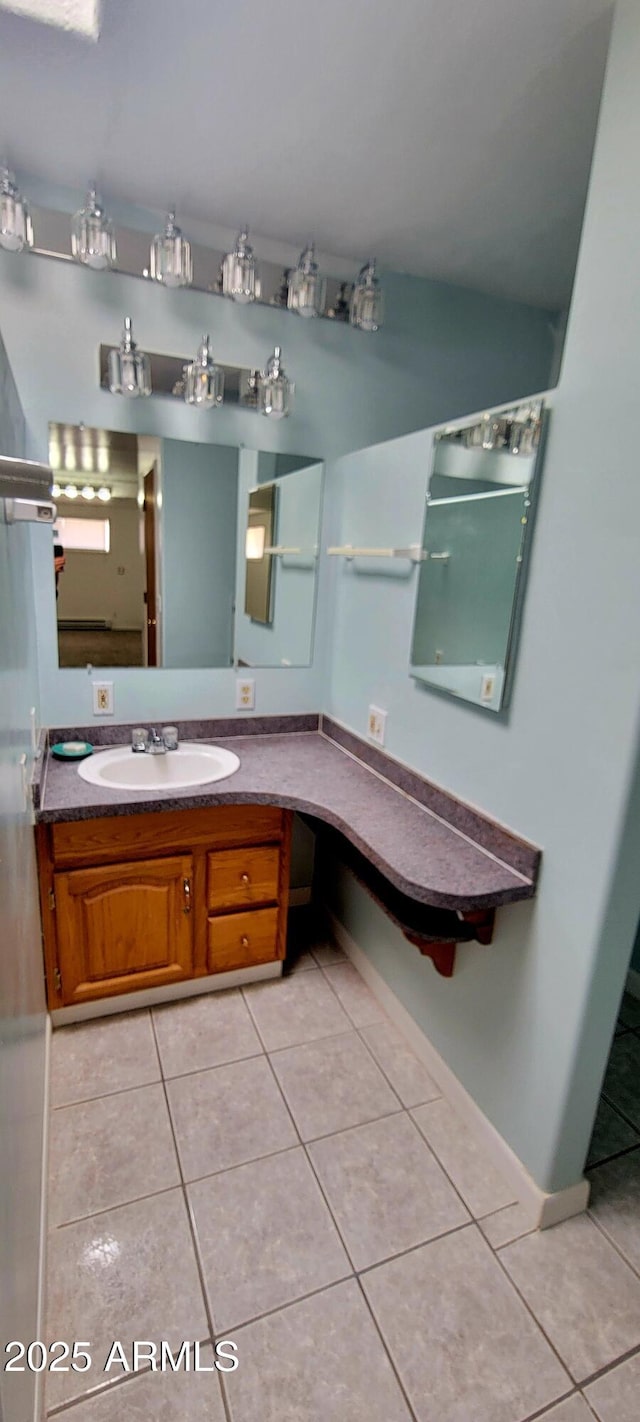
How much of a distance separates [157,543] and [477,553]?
1057 mm

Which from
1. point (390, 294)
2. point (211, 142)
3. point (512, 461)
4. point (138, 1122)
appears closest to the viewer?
point (512, 461)

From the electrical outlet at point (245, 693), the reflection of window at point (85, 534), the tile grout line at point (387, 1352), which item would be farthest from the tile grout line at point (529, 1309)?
the reflection of window at point (85, 534)

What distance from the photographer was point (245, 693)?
2264mm

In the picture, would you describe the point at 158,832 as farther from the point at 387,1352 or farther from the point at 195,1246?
the point at 387,1352

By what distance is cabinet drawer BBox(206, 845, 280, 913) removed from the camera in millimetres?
1986

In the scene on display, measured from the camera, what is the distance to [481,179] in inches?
61.4

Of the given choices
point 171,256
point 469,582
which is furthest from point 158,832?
point 171,256

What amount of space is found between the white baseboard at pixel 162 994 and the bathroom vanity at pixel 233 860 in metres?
0.01

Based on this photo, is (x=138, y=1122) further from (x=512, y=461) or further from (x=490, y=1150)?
(x=512, y=461)

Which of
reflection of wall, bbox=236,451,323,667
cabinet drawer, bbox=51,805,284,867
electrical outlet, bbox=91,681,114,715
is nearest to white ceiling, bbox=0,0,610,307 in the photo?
reflection of wall, bbox=236,451,323,667

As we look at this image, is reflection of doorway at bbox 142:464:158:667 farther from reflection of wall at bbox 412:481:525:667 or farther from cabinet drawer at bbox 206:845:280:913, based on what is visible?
reflection of wall at bbox 412:481:525:667

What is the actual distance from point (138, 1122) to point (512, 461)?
6.24 ft

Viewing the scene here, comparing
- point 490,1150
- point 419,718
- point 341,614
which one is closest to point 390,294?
point 341,614

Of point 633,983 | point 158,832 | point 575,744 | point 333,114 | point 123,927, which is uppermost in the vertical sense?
point 333,114
